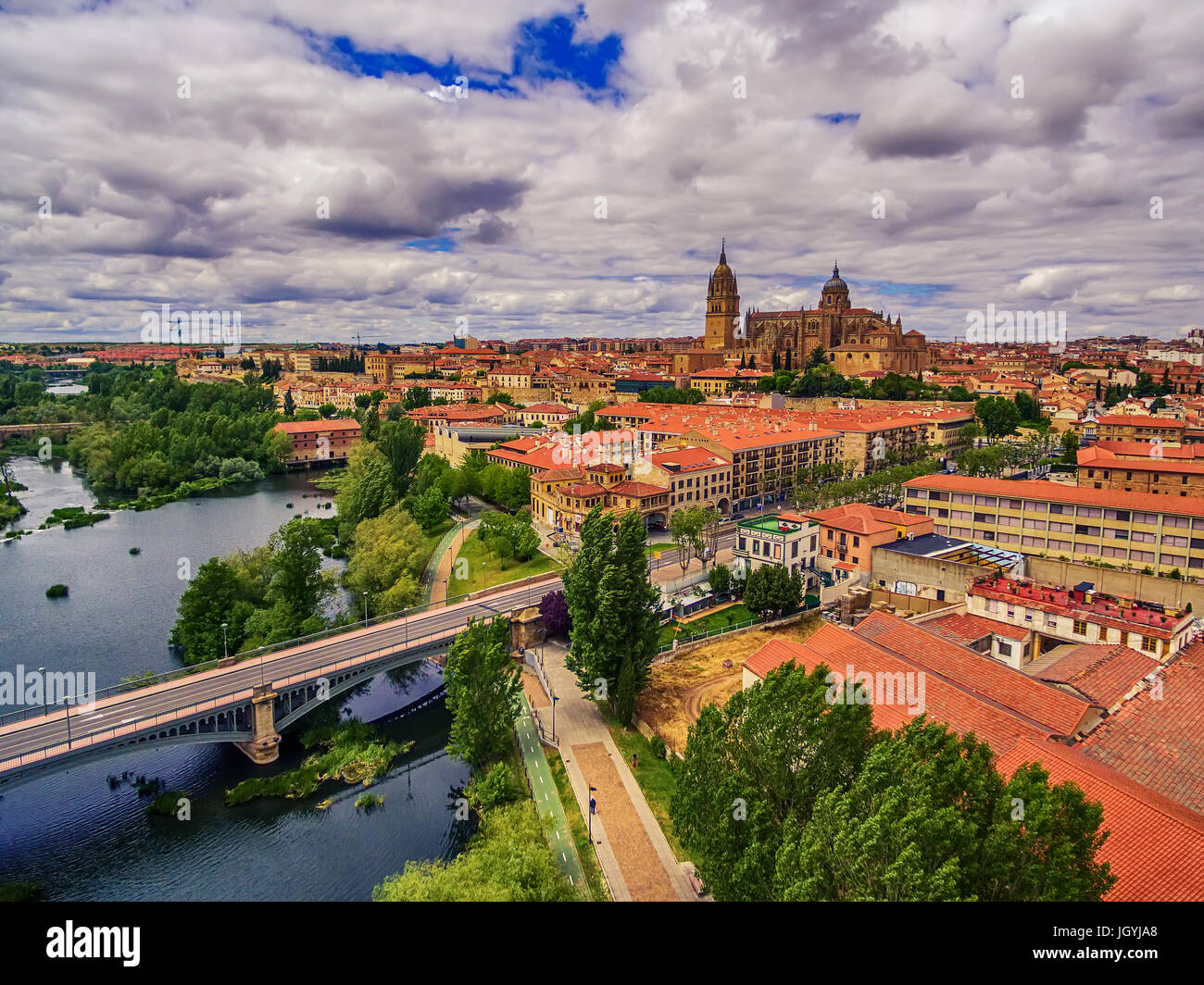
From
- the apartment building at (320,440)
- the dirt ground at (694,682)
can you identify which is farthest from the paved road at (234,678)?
the apartment building at (320,440)

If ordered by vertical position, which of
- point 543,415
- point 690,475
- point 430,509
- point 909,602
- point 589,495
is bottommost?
point 909,602

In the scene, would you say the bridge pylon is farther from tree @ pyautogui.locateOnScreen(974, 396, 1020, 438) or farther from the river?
tree @ pyautogui.locateOnScreen(974, 396, 1020, 438)

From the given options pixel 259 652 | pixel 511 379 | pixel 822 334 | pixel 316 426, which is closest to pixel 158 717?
pixel 259 652

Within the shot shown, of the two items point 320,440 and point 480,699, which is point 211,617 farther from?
point 320,440

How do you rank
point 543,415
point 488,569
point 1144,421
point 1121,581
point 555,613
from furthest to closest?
point 543,415 < point 1144,421 < point 488,569 < point 1121,581 < point 555,613

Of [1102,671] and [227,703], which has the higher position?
[1102,671]

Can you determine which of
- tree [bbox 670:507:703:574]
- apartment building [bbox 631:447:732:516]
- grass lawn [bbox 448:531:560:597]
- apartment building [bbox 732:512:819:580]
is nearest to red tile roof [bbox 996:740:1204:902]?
apartment building [bbox 732:512:819:580]

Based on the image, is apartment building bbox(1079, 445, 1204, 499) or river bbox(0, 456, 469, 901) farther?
apartment building bbox(1079, 445, 1204, 499)
